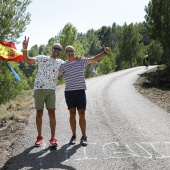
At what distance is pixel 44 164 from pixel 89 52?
416 ft

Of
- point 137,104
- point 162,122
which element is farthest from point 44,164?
point 137,104

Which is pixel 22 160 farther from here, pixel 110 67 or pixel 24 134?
pixel 110 67

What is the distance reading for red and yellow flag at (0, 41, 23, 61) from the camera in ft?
36.2

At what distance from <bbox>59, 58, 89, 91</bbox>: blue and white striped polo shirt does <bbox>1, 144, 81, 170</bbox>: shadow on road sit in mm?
1275

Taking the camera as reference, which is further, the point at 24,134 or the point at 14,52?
the point at 14,52

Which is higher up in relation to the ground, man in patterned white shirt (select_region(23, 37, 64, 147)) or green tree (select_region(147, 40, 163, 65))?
green tree (select_region(147, 40, 163, 65))

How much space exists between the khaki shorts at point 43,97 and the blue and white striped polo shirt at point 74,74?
388 mm

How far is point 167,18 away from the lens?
2705 cm

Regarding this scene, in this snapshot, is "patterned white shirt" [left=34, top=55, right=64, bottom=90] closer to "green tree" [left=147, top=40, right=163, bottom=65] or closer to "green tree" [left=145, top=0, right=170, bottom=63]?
"green tree" [left=145, top=0, right=170, bottom=63]

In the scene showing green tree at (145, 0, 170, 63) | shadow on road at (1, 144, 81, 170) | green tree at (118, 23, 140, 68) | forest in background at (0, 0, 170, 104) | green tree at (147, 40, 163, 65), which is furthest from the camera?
green tree at (147, 40, 163, 65)

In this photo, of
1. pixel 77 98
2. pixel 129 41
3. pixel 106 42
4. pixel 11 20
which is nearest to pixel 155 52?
pixel 129 41

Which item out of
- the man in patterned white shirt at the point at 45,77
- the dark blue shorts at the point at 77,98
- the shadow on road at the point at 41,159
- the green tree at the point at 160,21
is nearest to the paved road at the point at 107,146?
the shadow on road at the point at 41,159

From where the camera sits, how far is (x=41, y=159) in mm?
4988

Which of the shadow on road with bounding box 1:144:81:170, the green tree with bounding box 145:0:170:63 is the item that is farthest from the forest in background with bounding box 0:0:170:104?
the shadow on road with bounding box 1:144:81:170
